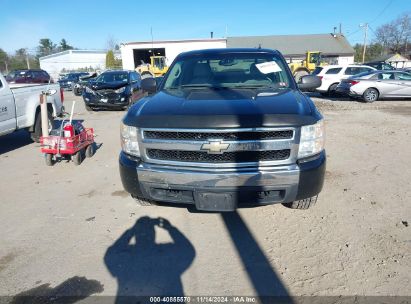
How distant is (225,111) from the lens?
3.06m

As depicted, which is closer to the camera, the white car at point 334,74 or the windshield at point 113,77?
the windshield at point 113,77

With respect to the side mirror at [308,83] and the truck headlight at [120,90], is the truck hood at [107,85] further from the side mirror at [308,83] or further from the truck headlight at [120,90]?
the side mirror at [308,83]

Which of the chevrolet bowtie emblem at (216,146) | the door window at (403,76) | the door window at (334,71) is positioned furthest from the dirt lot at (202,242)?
the door window at (334,71)

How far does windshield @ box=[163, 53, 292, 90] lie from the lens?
4.35 meters

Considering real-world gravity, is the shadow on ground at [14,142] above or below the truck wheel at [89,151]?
below

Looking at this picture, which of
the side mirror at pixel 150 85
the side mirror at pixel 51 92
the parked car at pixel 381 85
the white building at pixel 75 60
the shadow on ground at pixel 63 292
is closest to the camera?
the shadow on ground at pixel 63 292

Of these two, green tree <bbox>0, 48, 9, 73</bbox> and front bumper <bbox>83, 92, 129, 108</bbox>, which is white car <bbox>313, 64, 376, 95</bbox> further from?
green tree <bbox>0, 48, 9, 73</bbox>

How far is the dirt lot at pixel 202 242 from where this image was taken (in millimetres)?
2801

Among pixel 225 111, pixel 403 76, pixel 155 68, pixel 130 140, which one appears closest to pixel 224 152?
pixel 225 111

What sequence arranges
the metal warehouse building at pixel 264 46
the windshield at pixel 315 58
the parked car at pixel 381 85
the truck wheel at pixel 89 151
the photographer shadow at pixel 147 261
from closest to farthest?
the photographer shadow at pixel 147 261 → the truck wheel at pixel 89 151 → the parked car at pixel 381 85 → the windshield at pixel 315 58 → the metal warehouse building at pixel 264 46

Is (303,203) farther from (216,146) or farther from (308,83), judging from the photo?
(308,83)

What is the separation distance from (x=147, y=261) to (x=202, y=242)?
590mm

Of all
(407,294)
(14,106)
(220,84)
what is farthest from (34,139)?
(407,294)

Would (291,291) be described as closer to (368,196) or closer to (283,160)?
(283,160)
